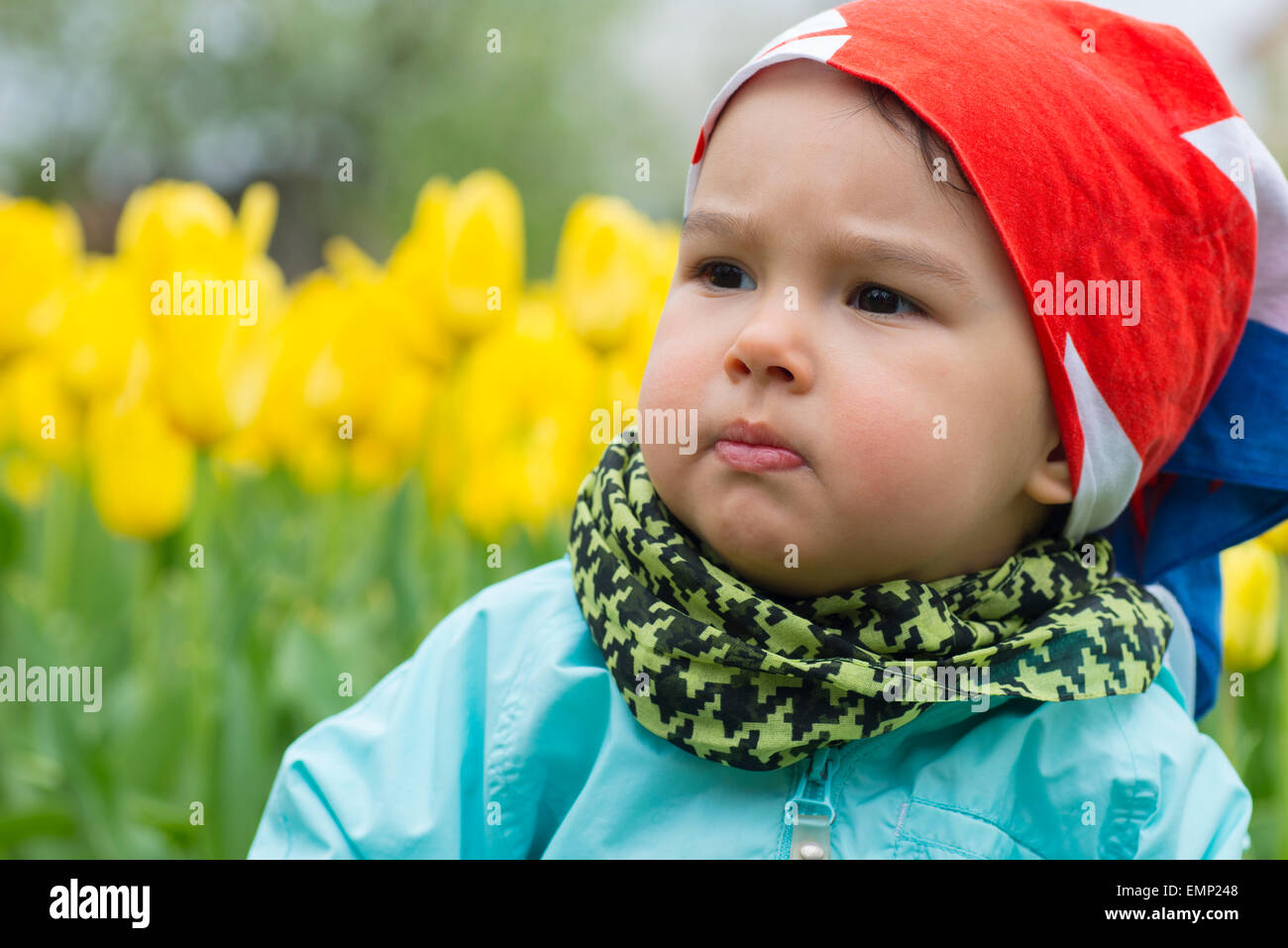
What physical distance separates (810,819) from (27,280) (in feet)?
5.50

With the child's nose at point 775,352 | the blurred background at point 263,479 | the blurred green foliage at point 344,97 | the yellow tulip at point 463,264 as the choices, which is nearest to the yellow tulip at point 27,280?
the blurred background at point 263,479

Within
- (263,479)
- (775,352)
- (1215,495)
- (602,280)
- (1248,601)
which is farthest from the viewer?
(263,479)

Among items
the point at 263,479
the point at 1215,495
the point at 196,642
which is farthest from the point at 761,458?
the point at 263,479

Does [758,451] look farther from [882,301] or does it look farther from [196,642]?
[196,642]

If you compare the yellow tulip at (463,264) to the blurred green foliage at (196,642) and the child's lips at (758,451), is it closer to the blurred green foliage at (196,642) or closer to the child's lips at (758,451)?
the blurred green foliage at (196,642)

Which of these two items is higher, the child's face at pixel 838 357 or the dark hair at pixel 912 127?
the dark hair at pixel 912 127

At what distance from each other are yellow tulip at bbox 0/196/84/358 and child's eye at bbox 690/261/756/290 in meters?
1.42

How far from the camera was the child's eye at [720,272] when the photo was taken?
1143mm

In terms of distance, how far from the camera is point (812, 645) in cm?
108

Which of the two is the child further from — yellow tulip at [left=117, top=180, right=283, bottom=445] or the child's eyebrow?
yellow tulip at [left=117, top=180, right=283, bottom=445]

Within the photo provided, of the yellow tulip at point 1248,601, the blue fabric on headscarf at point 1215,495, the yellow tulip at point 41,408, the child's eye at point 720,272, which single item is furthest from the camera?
the yellow tulip at point 41,408

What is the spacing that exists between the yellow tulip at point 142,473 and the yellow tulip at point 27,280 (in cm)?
33

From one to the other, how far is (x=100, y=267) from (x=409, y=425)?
67cm

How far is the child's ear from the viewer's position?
3.92ft
